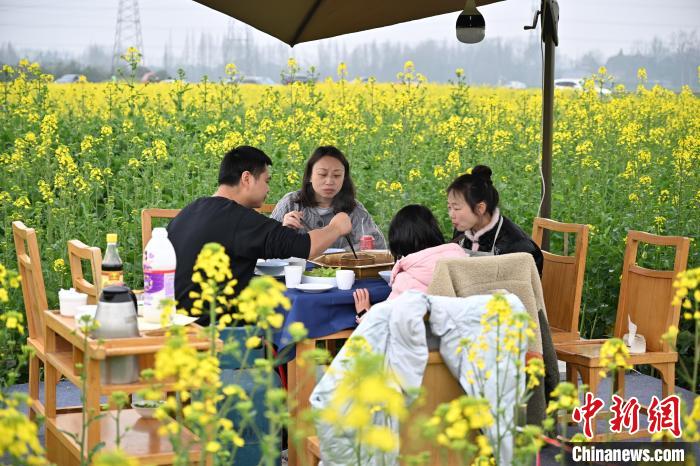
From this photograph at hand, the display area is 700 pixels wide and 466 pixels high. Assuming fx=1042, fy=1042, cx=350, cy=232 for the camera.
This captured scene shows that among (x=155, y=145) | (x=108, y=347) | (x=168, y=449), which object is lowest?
(x=168, y=449)

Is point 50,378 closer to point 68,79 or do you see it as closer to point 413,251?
point 413,251

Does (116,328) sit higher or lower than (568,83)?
lower

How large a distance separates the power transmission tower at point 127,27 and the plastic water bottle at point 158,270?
4.36 meters

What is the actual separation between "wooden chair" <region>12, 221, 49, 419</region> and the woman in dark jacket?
4.56 feet

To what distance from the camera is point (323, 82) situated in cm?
707

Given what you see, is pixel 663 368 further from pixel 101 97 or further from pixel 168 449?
pixel 101 97

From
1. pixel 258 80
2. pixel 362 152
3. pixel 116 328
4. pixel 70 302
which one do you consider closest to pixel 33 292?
pixel 70 302

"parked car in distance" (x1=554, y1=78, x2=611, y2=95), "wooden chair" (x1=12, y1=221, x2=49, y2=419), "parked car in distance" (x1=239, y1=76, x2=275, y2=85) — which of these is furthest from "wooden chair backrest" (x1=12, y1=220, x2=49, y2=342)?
"parked car in distance" (x1=554, y1=78, x2=611, y2=95)

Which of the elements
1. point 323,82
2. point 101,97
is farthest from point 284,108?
point 101,97

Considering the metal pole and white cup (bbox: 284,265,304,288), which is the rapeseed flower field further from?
white cup (bbox: 284,265,304,288)

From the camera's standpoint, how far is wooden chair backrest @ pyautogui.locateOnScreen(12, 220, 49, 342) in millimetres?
3252

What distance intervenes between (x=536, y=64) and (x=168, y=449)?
18.1ft

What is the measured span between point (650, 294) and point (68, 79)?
4.41 meters

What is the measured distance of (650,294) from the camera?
362cm
